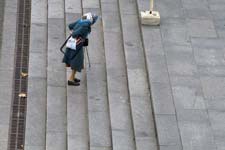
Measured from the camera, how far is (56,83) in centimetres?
1306

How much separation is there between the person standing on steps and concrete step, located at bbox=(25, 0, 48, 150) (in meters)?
0.78

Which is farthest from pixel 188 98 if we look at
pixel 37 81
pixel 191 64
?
pixel 37 81

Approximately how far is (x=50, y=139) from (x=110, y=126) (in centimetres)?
116

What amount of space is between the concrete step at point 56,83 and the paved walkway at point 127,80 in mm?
20

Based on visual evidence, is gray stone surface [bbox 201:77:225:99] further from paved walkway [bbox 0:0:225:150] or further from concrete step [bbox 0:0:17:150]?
concrete step [bbox 0:0:17:150]

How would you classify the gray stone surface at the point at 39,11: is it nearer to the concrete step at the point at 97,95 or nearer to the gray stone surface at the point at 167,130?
the concrete step at the point at 97,95

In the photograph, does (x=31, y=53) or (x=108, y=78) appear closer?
(x=108, y=78)

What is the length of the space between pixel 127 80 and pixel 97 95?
74 cm

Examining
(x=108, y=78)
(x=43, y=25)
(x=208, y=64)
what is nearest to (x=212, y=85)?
(x=208, y=64)

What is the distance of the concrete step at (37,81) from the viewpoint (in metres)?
12.0

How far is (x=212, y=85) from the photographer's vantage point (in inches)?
505

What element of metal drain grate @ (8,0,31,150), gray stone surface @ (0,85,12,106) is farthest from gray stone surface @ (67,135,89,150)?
gray stone surface @ (0,85,12,106)

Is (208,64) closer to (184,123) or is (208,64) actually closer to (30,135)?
(184,123)

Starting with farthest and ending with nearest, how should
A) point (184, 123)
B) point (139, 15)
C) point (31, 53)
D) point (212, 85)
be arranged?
point (139, 15)
point (31, 53)
point (212, 85)
point (184, 123)
